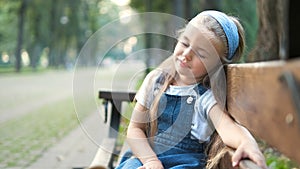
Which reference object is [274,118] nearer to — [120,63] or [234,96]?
[234,96]

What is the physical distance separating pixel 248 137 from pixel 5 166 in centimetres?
473

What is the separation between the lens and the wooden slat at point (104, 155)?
303cm

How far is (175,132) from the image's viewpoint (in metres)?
2.65

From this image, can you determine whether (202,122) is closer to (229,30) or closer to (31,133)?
(229,30)

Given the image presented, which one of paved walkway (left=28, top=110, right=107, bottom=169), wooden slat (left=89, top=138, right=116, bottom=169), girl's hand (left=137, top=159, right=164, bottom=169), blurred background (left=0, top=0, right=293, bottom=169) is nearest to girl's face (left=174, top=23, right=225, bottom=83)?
blurred background (left=0, top=0, right=293, bottom=169)

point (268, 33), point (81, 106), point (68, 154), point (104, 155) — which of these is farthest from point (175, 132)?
point (68, 154)

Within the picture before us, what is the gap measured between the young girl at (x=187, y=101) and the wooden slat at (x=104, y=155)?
1.15 feet

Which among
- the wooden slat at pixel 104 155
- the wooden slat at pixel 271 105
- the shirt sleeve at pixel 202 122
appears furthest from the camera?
the wooden slat at pixel 104 155

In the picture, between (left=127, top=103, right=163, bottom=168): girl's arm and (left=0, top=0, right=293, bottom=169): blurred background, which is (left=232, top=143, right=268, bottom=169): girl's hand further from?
(left=0, top=0, right=293, bottom=169): blurred background

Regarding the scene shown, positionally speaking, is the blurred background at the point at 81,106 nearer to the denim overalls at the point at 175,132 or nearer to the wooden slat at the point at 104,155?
the wooden slat at the point at 104,155

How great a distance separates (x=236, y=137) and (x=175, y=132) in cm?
46

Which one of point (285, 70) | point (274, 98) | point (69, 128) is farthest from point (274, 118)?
point (69, 128)

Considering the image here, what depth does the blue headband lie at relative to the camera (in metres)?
2.54

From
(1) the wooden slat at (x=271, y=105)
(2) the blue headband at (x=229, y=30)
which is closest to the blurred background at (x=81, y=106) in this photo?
(2) the blue headband at (x=229, y=30)
